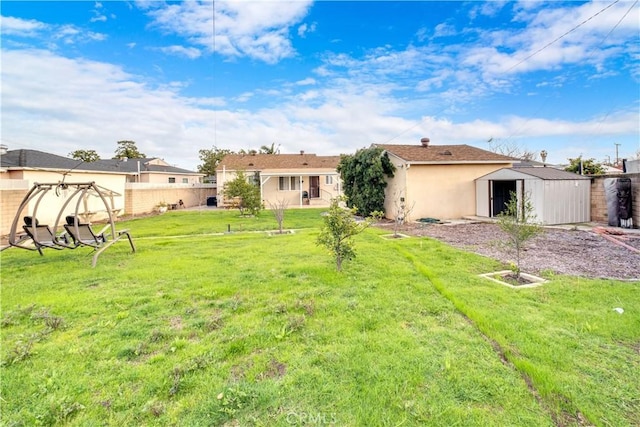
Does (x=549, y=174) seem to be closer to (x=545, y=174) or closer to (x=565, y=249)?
(x=545, y=174)

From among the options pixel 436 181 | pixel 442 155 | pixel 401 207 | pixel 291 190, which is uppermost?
pixel 442 155

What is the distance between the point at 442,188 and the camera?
15398mm

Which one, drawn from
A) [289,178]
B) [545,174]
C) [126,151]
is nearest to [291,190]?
[289,178]

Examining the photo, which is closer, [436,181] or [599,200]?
[599,200]

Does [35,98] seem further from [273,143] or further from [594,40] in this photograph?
[273,143]

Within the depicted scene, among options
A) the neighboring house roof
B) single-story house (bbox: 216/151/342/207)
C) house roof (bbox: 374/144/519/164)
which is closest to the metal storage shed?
the neighboring house roof

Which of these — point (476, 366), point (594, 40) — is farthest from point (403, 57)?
point (476, 366)

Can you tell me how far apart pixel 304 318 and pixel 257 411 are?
1618 mm

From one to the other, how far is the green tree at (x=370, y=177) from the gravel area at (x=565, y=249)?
3645 millimetres

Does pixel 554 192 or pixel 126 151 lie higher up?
pixel 126 151

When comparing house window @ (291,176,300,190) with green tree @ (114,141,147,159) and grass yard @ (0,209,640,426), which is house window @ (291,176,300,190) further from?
green tree @ (114,141,147,159)

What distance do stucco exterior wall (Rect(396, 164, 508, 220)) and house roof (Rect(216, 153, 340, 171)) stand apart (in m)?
13.0

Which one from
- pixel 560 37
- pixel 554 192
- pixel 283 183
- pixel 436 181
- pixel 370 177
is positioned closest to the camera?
pixel 560 37
